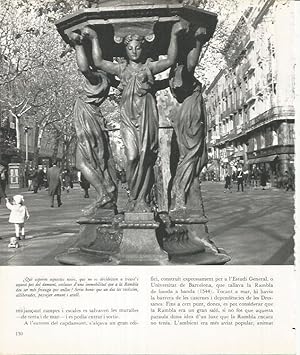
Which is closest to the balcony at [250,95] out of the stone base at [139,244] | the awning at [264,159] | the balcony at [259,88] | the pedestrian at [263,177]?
the balcony at [259,88]

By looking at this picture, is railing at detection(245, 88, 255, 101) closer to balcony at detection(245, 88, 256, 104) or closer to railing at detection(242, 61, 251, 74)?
balcony at detection(245, 88, 256, 104)

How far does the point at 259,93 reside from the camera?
46.8 ft

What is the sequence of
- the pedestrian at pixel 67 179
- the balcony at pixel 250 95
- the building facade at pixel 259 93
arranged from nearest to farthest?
the building facade at pixel 259 93
the balcony at pixel 250 95
the pedestrian at pixel 67 179

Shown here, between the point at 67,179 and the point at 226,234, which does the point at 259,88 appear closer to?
the point at 226,234

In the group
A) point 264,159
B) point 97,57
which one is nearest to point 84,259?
point 97,57

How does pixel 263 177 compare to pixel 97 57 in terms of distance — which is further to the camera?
pixel 263 177

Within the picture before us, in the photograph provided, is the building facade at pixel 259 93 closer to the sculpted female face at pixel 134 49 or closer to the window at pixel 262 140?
the window at pixel 262 140

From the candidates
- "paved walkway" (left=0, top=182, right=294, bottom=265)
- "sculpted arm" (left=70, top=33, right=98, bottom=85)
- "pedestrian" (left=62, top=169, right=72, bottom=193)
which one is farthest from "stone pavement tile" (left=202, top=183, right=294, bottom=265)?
"pedestrian" (left=62, top=169, right=72, bottom=193)

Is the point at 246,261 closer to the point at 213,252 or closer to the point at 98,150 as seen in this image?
the point at 213,252

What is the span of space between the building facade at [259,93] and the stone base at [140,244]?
1870mm

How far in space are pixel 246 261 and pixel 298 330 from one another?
1.01 m

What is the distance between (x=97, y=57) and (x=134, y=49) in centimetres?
38

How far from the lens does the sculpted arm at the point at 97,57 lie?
4676mm

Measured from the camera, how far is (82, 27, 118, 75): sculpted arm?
4.68 meters
